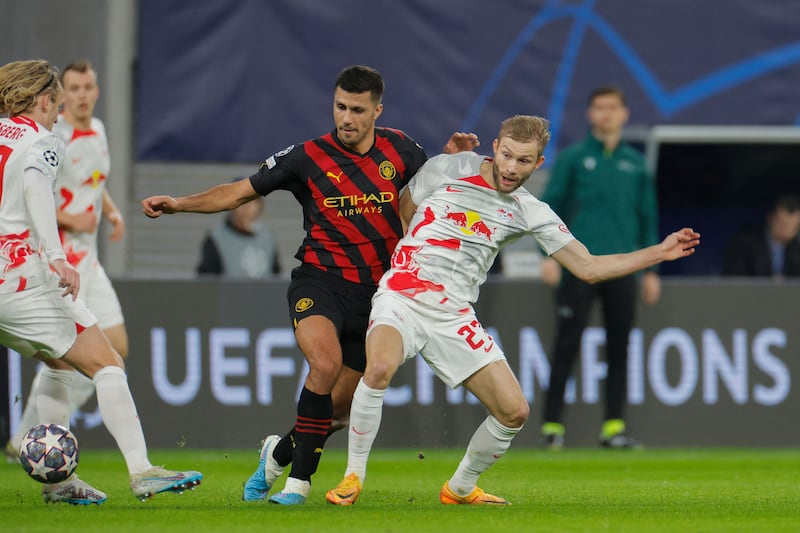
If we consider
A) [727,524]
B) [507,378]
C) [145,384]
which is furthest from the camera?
[145,384]

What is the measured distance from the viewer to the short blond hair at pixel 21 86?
7191 mm

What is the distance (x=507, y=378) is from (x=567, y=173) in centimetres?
457

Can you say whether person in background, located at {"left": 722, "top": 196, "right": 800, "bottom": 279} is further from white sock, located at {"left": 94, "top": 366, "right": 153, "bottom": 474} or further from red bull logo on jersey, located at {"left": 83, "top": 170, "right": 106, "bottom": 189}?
white sock, located at {"left": 94, "top": 366, "right": 153, "bottom": 474}

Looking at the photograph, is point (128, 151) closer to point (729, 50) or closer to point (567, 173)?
point (567, 173)

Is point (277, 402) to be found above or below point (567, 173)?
below

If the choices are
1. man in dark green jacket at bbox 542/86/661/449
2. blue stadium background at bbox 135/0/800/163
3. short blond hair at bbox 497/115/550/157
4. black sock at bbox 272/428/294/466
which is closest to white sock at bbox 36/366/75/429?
black sock at bbox 272/428/294/466

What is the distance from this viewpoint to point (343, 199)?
24.9ft

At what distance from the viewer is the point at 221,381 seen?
11.6 m

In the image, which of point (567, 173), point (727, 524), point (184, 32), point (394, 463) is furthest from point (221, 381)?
point (727, 524)

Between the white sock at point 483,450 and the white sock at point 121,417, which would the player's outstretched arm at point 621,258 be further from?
the white sock at point 121,417

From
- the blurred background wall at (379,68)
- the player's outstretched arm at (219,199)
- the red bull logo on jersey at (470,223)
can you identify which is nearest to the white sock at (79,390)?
the player's outstretched arm at (219,199)

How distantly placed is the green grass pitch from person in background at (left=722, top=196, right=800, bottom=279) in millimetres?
2899

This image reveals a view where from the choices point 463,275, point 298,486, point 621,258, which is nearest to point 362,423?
point 298,486

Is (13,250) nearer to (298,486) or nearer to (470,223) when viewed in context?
(298,486)
